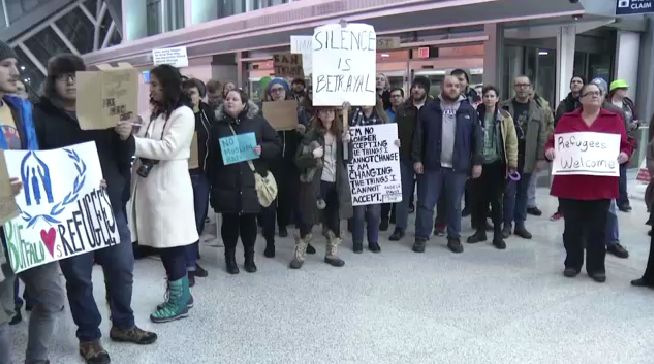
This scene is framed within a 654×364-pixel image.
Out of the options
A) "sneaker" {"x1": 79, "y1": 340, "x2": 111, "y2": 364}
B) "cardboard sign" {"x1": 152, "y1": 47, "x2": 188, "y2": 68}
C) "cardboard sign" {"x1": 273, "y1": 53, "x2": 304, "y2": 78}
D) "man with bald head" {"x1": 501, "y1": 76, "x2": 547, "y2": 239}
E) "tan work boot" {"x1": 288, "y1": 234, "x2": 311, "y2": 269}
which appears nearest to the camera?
"sneaker" {"x1": 79, "y1": 340, "x2": 111, "y2": 364}

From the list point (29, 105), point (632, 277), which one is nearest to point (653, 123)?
point (632, 277)

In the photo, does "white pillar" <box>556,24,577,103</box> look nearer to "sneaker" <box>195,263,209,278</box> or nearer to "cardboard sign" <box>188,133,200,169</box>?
"cardboard sign" <box>188,133,200,169</box>

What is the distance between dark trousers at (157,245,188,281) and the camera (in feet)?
13.2

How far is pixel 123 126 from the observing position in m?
3.26

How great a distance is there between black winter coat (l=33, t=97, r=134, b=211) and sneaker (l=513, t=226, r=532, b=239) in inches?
177

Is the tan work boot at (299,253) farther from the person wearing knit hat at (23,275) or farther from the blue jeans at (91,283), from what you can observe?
the person wearing knit hat at (23,275)

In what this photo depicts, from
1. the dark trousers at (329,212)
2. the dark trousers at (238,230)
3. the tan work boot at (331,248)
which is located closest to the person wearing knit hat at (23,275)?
the dark trousers at (238,230)

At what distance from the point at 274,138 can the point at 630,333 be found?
10.3 feet

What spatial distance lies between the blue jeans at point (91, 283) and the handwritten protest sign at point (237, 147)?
147 centimetres

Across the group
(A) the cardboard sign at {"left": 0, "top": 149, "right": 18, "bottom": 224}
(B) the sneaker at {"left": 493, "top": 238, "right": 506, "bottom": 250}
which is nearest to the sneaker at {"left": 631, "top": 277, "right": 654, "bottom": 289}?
(B) the sneaker at {"left": 493, "top": 238, "right": 506, "bottom": 250}

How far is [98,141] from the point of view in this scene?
3344mm

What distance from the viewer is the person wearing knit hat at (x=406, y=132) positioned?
6.30 m

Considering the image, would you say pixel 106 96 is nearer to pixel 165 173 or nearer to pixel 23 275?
pixel 165 173

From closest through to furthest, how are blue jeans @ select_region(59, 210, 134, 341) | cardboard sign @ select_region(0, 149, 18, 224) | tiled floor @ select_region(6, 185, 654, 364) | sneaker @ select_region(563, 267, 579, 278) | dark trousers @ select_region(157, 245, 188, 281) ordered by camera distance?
cardboard sign @ select_region(0, 149, 18, 224)
blue jeans @ select_region(59, 210, 134, 341)
tiled floor @ select_region(6, 185, 654, 364)
dark trousers @ select_region(157, 245, 188, 281)
sneaker @ select_region(563, 267, 579, 278)
